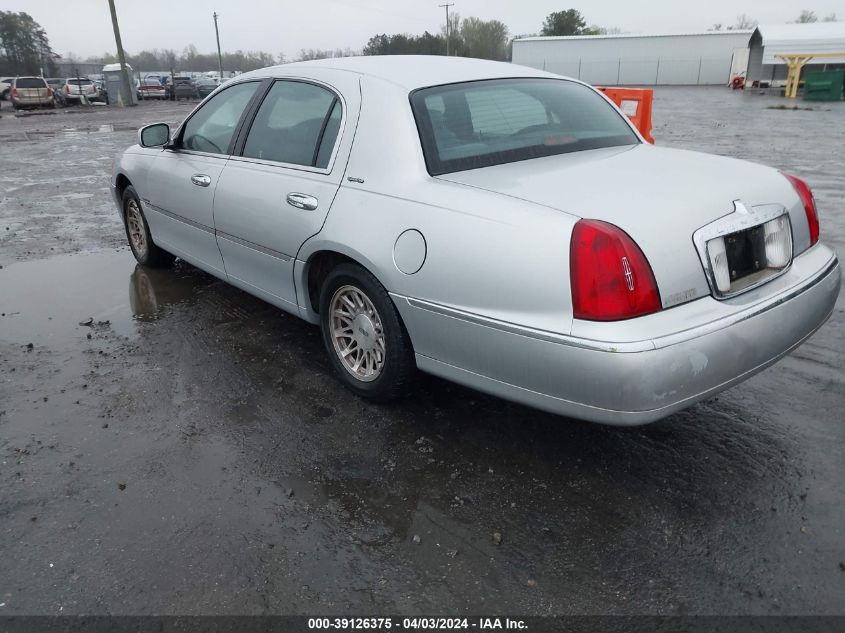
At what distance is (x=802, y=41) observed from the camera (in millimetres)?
38000

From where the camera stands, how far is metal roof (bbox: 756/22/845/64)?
37750mm

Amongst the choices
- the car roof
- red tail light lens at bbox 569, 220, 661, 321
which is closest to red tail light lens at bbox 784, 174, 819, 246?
red tail light lens at bbox 569, 220, 661, 321

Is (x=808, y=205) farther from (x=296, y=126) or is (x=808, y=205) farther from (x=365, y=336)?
(x=296, y=126)

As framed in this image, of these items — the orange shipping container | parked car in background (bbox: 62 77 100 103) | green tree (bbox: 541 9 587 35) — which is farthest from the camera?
green tree (bbox: 541 9 587 35)

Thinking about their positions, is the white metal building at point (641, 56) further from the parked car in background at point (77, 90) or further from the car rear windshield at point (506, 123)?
the car rear windshield at point (506, 123)

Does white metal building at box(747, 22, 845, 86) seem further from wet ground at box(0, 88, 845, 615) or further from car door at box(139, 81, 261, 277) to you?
wet ground at box(0, 88, 845, 615)

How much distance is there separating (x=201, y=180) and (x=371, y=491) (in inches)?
99.9

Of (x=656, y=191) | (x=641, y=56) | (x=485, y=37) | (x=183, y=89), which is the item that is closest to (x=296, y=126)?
(x=656, y=191)

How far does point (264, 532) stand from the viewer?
8.33ft

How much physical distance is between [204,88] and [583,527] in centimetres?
4351

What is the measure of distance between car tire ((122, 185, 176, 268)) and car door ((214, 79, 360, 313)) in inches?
65.6

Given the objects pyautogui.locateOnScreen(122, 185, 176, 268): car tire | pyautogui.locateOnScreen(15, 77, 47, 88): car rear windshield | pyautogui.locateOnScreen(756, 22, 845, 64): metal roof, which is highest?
pyautogui.locateOnScreen(756, 22, 845, 64): metal roof

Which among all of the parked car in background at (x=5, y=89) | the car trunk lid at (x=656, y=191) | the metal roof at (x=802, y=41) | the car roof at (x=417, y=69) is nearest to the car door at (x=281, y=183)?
the car roof at (x=417, y=69)

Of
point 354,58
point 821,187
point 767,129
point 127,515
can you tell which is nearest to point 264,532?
point 127,515
